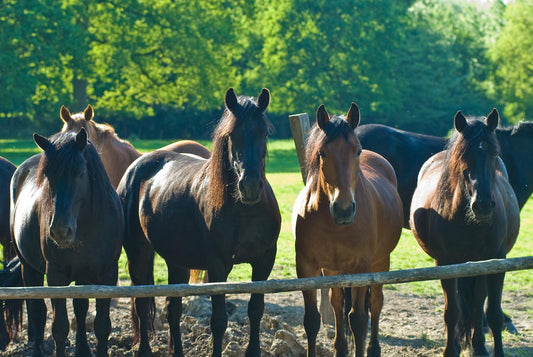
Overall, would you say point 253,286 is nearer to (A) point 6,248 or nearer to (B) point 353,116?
(B) point 353,116

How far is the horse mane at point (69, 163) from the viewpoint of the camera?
449 centimetres

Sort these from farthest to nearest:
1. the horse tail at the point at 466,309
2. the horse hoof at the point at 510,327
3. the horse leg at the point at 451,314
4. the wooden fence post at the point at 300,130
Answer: the wooden fence post at the point at 300,130 < the horse hoof at the point at 510,327 < the horse tail at the point at 466,309 < the horse leg at the point at 451,314

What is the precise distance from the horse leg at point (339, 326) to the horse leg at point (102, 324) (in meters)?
1.71

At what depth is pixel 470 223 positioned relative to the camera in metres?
4.99

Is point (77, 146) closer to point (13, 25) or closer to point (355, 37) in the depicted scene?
point (13, 25)

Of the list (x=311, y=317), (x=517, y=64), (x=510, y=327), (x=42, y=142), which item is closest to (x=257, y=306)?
(x=311, y=317)

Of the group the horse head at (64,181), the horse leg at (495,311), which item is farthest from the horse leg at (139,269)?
the horse leg at (495,311)

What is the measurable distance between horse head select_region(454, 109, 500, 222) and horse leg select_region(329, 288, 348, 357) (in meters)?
1.22

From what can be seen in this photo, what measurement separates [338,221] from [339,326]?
110cm

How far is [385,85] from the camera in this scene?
34.0 metres

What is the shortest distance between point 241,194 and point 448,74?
123ft

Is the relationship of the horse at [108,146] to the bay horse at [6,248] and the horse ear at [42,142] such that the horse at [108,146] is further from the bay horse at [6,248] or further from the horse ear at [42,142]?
the horse ear at [42,142]

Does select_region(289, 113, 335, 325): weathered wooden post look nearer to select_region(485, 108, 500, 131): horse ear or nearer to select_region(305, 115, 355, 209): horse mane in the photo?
select_region(305, 115, 355, 209): horse mane

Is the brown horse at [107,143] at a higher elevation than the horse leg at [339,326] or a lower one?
higher
